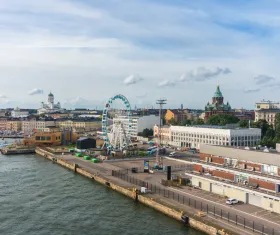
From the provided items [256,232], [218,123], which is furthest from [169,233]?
[218,123]

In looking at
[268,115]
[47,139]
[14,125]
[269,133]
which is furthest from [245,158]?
[14,125]

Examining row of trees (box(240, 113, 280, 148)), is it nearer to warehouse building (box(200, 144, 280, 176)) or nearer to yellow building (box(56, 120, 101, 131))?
warehouse building (box(200, 144, 280, 176))

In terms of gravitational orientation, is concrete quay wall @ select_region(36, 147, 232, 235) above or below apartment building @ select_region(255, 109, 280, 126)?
below

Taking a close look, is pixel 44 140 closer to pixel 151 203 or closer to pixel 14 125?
pixel 151 203

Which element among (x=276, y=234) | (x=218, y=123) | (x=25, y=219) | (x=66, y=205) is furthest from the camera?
(x=218, y=123)

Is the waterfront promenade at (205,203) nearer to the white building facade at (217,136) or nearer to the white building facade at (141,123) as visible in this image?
the white building facade at (217,136)

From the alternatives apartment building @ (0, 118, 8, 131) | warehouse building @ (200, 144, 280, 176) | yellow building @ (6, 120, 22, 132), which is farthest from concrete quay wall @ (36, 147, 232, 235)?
apartment building @ (0, 118, 8, 131)

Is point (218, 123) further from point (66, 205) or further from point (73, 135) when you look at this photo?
point (66, 205)
